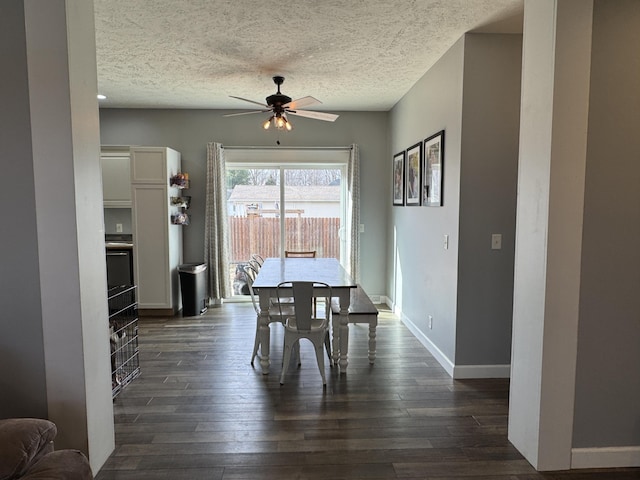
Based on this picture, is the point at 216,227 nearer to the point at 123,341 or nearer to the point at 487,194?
the point at 123,341

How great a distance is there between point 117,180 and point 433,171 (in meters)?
3.90

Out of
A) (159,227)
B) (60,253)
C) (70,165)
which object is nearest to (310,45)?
(70,165)

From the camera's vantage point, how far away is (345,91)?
451 centimetres

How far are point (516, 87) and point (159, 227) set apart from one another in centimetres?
406

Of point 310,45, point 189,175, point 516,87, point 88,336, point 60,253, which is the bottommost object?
point 88,336

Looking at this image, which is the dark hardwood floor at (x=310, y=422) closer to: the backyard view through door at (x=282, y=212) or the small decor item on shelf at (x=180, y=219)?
the small decor item on shelf at (x=180, y=219)

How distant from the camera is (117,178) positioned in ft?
16.5

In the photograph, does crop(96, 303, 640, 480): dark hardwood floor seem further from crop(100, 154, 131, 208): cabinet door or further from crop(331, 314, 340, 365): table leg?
crop(100, 154, 131, 208): cabinet door

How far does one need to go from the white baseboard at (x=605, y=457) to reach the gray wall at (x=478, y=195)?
1.11 metres

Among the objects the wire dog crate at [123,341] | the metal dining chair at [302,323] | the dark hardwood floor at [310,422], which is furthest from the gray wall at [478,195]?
the wire dog crate at [123,341]

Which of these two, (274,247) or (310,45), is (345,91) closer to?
(310,45)

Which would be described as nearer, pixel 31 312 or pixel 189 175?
pixel 31 312

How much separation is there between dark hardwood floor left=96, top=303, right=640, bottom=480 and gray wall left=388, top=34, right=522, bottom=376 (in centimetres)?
37

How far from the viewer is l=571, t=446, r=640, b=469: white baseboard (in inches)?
80.9
